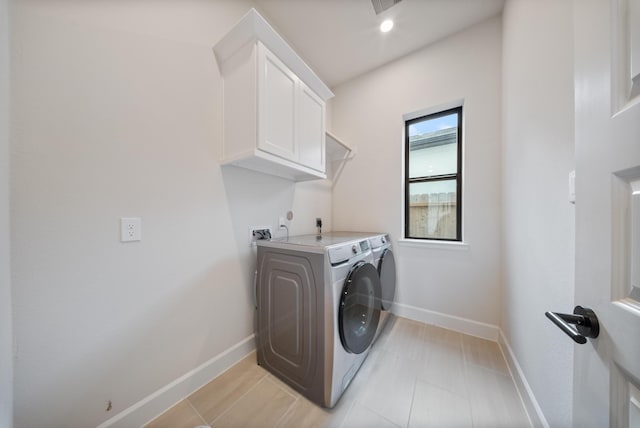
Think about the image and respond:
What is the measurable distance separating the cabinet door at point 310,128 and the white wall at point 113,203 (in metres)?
0.58

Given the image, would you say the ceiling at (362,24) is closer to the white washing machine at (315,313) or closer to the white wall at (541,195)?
the white wall at (541,195)

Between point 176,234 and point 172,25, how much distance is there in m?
1.26

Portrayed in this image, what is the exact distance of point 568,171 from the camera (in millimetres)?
816

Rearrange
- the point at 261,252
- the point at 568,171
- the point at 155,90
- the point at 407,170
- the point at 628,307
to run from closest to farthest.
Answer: the point at 628,307 < the point at 568,171 < the point at 155,90 < the point at 261,252 < the point at 407,170

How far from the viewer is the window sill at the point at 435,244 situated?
185cm

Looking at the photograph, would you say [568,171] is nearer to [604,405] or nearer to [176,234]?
[604,405]

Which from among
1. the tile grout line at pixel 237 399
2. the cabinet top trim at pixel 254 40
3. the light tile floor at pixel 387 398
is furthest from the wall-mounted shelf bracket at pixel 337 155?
the tile grout line at pixel 237 399

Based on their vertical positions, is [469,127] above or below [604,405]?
A: above

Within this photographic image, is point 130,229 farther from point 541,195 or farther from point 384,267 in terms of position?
point 541,195

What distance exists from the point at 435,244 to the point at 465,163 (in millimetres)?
825

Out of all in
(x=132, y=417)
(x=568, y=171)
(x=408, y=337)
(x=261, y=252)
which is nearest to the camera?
(x=568, y=171)

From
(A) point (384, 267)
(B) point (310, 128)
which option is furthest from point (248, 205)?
(A) point (384, 267)

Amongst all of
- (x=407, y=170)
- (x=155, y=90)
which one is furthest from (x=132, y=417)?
(x=407, y=170)

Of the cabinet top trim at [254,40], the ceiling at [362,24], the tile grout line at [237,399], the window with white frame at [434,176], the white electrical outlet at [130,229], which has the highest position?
the ceiling at [362,24]
